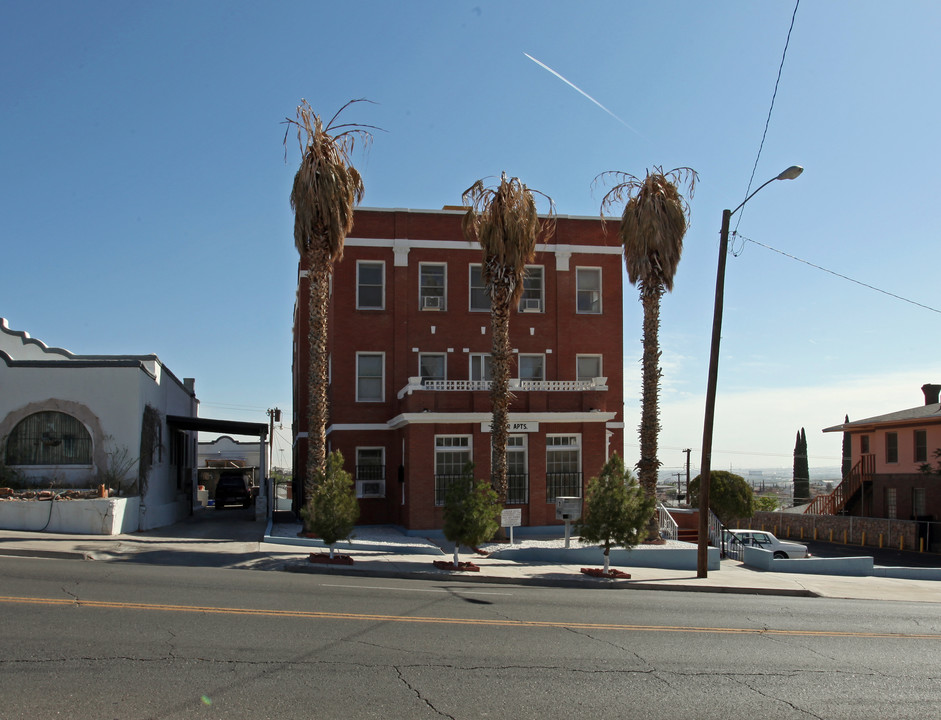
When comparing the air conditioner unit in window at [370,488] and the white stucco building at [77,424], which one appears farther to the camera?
the air conditioner unit in window at [370,488]

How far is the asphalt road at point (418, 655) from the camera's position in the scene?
23.5 ft

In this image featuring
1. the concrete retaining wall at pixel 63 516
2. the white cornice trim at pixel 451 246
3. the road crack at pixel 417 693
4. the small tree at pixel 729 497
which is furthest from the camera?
the small tree at pixel 729 497

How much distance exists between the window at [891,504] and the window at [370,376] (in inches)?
1212

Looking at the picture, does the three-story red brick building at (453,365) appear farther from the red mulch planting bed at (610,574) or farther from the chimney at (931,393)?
the chimney at (931,393)

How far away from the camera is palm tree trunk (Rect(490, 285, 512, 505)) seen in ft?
73.4

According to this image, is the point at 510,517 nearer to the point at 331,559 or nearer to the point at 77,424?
the point at 331,559

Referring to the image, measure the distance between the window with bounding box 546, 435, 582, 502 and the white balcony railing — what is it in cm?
156

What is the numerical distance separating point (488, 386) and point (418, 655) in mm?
17105

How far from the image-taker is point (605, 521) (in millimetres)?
18453

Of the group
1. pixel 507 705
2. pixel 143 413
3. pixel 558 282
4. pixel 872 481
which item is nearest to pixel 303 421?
pixel 143 413

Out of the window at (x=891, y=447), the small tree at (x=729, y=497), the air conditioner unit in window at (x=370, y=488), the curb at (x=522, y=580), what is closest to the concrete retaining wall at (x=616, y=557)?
the curb at (x=522, y=580)

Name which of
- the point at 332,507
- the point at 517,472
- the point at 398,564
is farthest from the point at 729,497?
the point at 332,507

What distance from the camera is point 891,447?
146 feet

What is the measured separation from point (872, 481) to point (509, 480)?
96.4 ft
